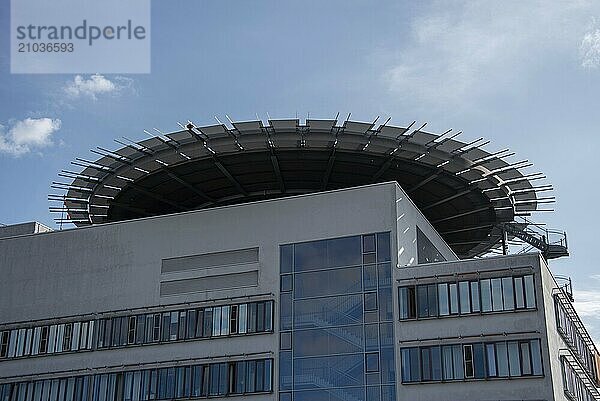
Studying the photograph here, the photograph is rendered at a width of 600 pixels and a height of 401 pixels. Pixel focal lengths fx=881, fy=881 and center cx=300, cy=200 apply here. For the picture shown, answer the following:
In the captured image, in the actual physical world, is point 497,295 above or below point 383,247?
below

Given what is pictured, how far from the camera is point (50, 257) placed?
193ft

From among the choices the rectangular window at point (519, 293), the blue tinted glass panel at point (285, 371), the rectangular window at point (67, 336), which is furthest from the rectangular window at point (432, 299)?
the rectangular window at point (67, 336)

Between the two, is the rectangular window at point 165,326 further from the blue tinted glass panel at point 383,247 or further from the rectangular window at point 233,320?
the blue tinted glass panel at point 383,247

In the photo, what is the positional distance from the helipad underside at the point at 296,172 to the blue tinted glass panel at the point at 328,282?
838 cm

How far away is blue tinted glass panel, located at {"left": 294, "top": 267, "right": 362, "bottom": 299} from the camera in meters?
49.6

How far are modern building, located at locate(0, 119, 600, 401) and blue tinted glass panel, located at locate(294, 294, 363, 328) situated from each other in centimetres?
9

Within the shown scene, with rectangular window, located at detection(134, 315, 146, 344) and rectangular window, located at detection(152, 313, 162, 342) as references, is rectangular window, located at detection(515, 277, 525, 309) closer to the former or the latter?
rectangular window, located at detection(152, 313, 162, 342)

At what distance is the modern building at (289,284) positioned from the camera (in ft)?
153

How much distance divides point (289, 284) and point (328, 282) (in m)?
2.47

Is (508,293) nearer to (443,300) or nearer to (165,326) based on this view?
(443,300)

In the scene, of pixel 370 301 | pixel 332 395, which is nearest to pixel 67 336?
pixel 332 395

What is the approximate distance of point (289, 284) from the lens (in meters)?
51.2

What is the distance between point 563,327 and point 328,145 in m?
17.5

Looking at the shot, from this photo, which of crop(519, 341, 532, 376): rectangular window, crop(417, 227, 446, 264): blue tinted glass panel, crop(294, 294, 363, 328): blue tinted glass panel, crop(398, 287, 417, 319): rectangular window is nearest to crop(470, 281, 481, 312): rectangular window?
crop(519, 341, 532, 376): rectangular window
